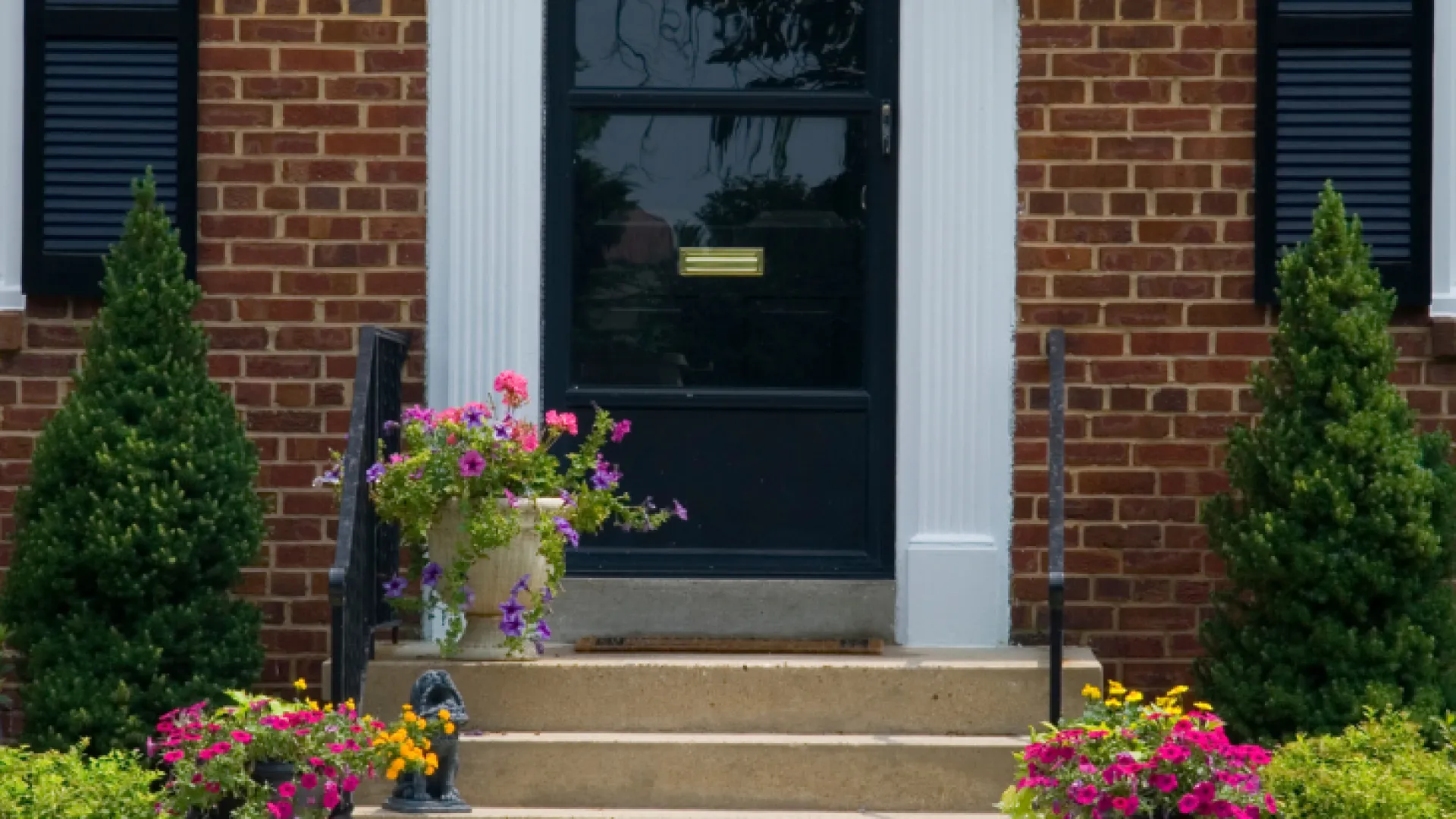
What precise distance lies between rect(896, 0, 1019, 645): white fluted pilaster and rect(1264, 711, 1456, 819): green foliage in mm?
1301

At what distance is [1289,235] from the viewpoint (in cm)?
659

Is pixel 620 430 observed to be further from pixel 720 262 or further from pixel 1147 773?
pixel 1147 773

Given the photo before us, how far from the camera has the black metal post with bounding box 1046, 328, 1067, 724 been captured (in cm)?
555

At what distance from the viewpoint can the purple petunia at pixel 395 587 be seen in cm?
611

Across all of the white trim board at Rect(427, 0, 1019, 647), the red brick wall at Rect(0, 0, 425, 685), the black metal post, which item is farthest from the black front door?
the black metal post

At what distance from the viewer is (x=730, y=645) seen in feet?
20.9

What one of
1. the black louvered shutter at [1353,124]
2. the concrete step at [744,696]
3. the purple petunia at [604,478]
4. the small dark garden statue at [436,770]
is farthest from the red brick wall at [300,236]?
the black louvered shutter at [1353,124]

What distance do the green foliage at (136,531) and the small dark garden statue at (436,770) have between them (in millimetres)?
723

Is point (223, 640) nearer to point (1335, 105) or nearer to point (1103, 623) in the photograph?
point (1103, 623)

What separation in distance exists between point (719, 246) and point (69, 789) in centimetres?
271

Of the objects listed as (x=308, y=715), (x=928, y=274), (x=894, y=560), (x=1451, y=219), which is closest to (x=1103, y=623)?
(x=894, y=560)

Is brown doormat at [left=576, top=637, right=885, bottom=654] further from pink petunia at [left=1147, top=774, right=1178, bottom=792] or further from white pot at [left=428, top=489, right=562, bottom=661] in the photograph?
pink petunia at [left=1147, top=774, right=1178, bottom=792]

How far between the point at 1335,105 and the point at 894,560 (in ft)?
6.40

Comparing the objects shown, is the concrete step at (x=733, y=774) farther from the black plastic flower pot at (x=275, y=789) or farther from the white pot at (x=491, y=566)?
the black plastic flower pot at (x=275, y=789)
